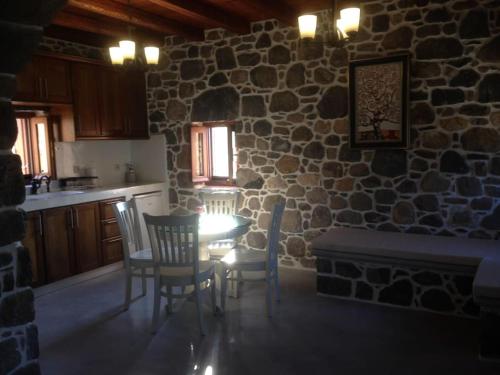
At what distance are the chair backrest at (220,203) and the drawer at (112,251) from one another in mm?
1219

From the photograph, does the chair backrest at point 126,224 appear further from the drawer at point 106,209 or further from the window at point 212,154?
the window at point 212,154

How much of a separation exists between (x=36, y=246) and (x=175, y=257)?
172 cm

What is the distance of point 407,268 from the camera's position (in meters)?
3.65

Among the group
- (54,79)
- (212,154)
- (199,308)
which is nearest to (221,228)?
(199,308)

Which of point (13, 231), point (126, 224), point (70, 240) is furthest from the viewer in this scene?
point (70, 240)

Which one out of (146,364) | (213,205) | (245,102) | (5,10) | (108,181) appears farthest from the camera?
(108,181)

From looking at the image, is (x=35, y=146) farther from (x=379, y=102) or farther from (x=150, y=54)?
(x=379, y=102)

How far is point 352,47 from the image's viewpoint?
442 centimetres

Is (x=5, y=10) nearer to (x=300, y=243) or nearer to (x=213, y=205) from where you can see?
(x=213, y=205)

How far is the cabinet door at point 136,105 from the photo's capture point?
557 centimetres

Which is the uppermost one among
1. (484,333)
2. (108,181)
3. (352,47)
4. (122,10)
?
(122,10)

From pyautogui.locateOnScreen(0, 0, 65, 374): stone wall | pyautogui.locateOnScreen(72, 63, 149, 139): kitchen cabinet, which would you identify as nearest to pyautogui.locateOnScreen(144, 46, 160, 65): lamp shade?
pyautogui.locateOnScreen(72, 63, 149, 139): kitchen cabinet

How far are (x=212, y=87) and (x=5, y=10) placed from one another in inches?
139

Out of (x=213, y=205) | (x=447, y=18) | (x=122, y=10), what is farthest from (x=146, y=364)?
(x=447, y=18)
